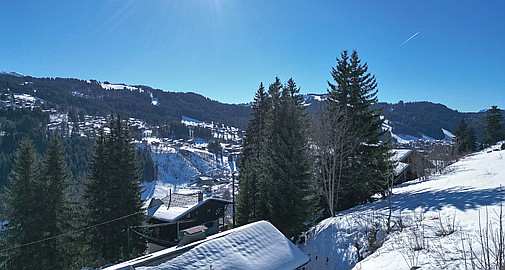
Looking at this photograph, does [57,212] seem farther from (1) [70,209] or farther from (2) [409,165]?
(2) [409,165]

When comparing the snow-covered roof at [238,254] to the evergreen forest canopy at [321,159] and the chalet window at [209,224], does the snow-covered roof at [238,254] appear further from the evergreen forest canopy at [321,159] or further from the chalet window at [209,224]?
the chalet window at [209,224]

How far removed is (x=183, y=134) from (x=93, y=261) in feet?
558

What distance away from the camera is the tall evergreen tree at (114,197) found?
61.4 feet

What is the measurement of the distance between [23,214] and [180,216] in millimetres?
14178

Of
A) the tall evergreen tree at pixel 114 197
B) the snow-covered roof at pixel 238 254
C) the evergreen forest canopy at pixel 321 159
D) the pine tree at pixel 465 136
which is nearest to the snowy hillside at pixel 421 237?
the snow-covered roof at pixel 238 254

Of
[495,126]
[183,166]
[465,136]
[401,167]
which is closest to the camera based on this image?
[401,167]

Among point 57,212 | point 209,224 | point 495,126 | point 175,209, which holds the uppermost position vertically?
point 495,126

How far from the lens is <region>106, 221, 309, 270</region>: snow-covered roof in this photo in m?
6.81

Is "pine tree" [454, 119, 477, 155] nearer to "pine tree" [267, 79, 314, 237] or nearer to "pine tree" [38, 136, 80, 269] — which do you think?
"pine tree" [267, 79, 314, 237]

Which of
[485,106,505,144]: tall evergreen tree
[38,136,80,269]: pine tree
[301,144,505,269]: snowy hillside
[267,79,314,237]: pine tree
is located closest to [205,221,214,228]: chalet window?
[38,136,80,269]: pine tree

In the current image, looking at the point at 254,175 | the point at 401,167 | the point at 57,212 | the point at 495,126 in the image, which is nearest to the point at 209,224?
the point at 254,175

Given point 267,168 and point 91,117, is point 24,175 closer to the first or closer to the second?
point 267,168

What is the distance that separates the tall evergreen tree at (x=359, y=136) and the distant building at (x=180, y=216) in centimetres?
1627

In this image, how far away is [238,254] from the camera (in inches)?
300
